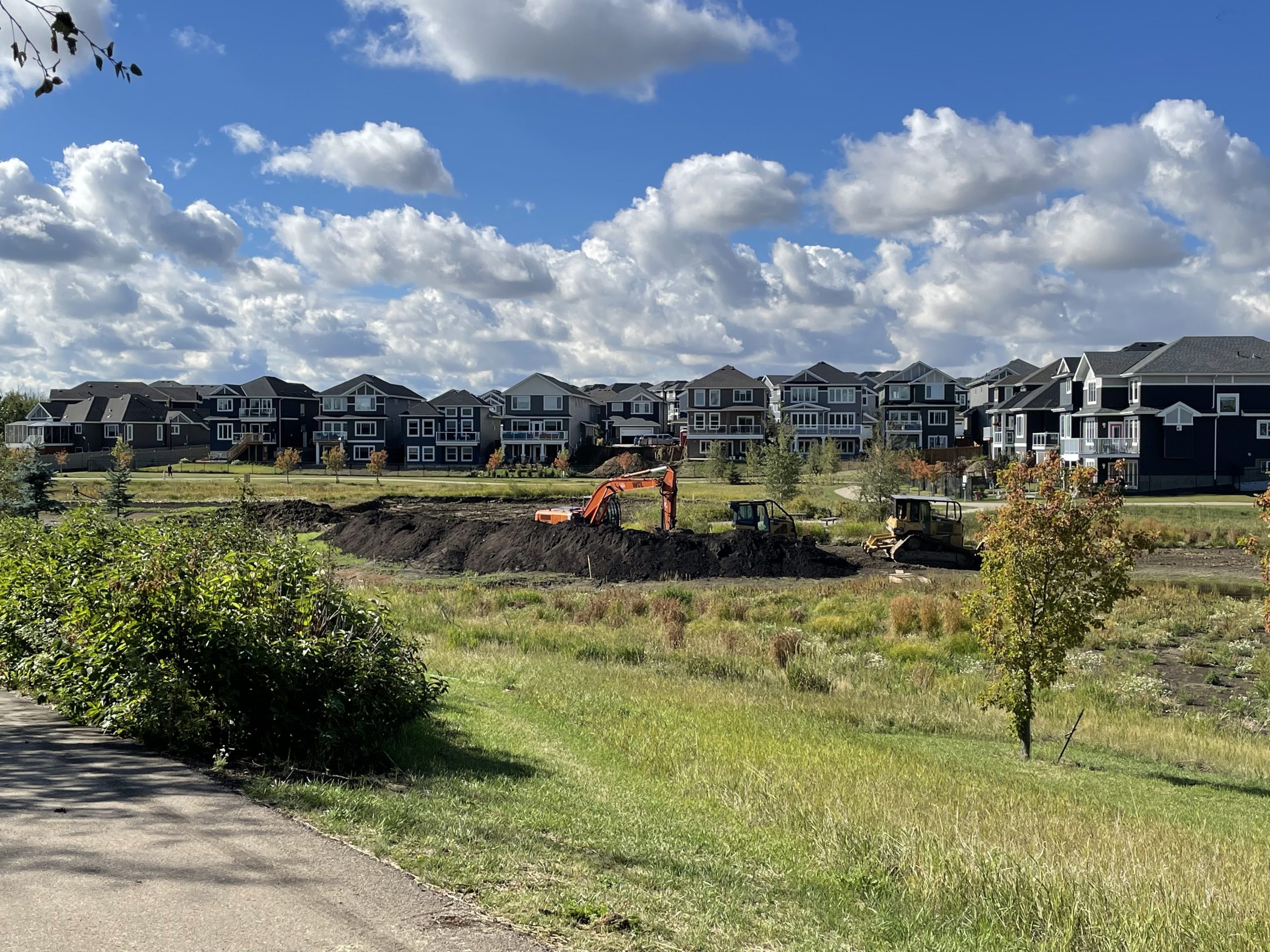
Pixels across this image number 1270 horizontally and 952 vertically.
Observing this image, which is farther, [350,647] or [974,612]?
[974,612]

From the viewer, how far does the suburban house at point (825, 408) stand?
111m

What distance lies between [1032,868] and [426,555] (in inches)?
1496

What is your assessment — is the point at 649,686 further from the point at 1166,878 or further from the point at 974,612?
the point at 1166,878

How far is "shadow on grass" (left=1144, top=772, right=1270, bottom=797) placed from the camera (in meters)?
14.9

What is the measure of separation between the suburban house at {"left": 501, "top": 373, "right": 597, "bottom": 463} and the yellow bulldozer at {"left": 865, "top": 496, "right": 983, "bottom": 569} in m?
72.3

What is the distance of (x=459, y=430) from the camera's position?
373 feet

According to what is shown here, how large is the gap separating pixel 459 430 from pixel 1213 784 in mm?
102342

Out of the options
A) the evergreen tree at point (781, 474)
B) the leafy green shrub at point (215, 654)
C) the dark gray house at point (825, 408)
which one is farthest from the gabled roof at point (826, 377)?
the leafy green shrub at point (215, 654)

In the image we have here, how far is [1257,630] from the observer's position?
92.8 feet

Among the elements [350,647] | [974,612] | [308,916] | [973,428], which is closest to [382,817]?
A: [308,916]

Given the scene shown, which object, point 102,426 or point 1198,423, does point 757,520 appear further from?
point 102,426

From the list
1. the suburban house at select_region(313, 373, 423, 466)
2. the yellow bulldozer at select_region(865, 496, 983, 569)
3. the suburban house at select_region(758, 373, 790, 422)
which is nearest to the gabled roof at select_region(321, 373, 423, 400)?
the suburban house at select_region(313, 373, 423, 466)

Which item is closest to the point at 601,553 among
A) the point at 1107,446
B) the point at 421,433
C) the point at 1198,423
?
the point at 1107,446

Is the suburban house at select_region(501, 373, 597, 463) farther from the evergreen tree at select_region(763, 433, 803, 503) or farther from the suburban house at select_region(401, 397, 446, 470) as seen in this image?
the evergreen tree at select_region(763, 433, 803, 503)
